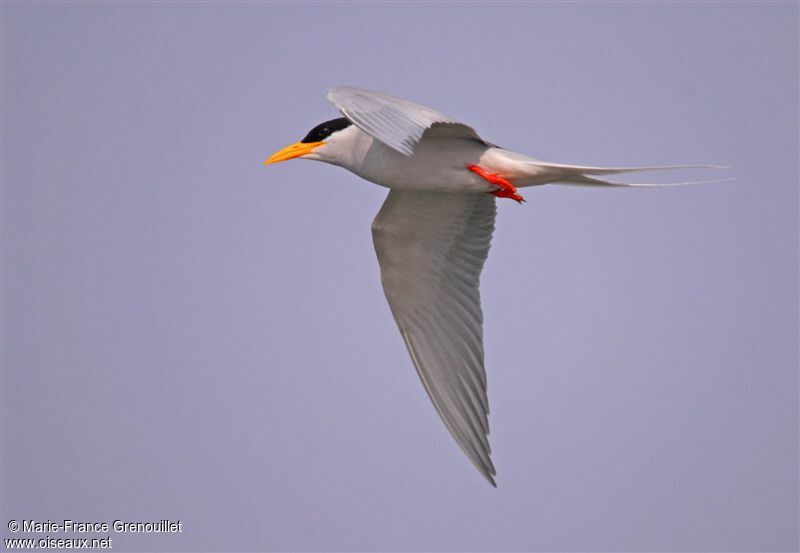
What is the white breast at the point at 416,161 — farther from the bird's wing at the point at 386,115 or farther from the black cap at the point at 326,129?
the bird's wing at the point at 386,115

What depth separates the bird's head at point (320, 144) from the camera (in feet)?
30.0

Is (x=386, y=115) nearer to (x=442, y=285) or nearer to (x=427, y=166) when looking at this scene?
(x=427, y=166)

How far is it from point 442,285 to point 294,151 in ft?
7.14

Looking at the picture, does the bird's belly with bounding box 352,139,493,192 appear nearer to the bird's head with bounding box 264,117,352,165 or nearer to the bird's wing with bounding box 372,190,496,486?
the bird's head with bounding box 264,117,352,165

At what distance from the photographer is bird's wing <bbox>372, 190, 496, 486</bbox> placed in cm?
1041

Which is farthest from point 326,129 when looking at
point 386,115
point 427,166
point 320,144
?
point 386,115

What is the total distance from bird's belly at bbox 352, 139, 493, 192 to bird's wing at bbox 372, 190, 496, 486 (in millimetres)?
1274

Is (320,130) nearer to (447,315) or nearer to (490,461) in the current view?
(447,315)

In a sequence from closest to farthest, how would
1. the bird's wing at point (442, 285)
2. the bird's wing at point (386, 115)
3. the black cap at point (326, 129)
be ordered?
the bird's wing at point (386, 115)
the black cap at point (326, 129)
the bird's wing at point (442, 285)

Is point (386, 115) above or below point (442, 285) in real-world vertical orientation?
above

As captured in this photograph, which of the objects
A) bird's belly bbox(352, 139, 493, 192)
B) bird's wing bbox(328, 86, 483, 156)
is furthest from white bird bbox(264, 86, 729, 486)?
bird's wing bbox(328, 86, 483, 156)

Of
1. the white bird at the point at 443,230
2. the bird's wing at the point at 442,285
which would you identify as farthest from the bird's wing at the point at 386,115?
the bird's wing at the point at 442,285

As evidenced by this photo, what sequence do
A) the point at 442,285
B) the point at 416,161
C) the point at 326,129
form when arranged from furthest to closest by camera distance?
the point at 442,285
the point at 326,129
the point at 416,161

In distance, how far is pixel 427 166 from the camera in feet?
29.7
